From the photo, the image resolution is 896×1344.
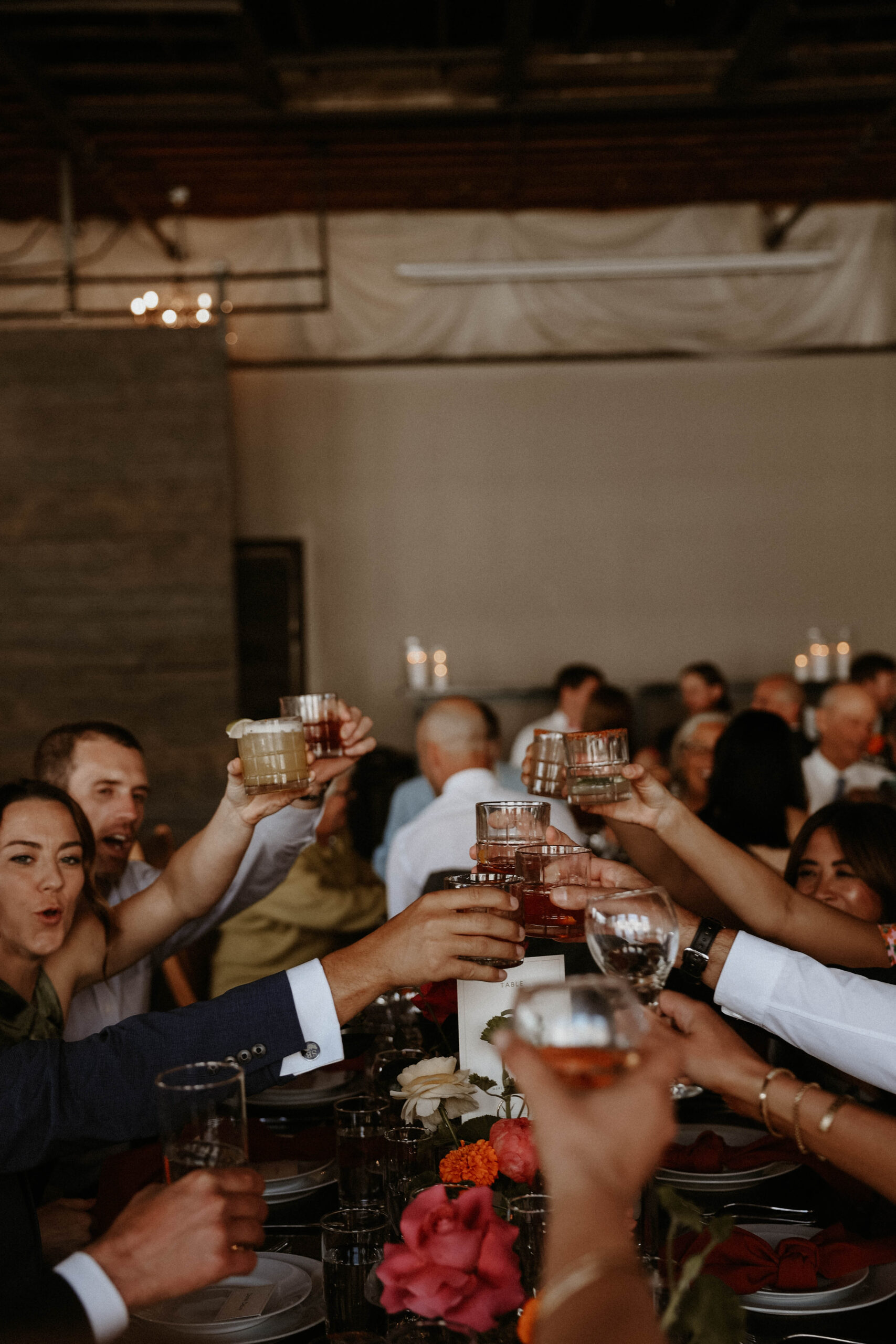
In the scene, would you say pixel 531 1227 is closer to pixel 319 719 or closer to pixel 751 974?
pixel 751 974

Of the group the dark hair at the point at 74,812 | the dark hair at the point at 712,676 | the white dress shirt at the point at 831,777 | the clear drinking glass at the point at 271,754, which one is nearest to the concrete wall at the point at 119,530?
the dark hair at the point at 712,676

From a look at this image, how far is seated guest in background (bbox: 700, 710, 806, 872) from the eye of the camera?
126 inches

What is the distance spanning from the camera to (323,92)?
6.25 meters

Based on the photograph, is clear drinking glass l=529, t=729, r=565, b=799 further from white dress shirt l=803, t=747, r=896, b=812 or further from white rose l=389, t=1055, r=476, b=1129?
white dress shirt l=803, t=747, r=896, b=812

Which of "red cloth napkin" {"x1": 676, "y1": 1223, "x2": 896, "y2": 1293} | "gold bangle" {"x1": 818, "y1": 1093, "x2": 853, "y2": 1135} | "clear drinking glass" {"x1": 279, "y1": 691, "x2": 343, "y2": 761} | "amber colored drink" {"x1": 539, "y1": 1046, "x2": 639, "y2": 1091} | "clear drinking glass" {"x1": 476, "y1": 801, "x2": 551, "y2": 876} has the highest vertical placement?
"clear drinking glass" {"x1": 279, "y1": 691, "x2": 343, "y2": 761}

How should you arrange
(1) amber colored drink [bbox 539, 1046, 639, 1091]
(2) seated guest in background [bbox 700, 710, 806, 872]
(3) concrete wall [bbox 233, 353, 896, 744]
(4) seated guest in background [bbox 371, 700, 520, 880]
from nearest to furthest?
(1) amber colored drink [bbox 539, 1046, 639, 1091] < (2) seated guest in background [bbox 700, 710, 806, 872] < (4) seated guest in background [bbox 371, 700, 520, 880] < (3) concrete wall [bbox 233, 353, 896, 744]

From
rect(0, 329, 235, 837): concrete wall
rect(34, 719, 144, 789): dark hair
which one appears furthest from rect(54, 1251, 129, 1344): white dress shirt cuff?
rect(0, 329, 235, 837): concrete wall

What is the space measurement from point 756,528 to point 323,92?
154 inches

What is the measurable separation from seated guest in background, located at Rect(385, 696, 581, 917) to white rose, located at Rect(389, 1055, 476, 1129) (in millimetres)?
1413

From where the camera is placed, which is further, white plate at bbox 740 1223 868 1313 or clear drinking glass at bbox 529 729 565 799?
clear drinking glass at bbox 529 729 565 799

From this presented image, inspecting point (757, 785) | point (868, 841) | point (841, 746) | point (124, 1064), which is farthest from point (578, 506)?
point (124, 1064)

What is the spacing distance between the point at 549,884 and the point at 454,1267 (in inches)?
20.2

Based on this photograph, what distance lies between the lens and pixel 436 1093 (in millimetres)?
1203

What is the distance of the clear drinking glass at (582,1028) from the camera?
2.44 feet
